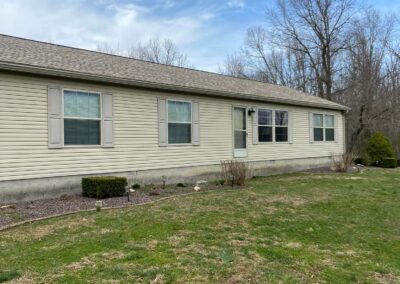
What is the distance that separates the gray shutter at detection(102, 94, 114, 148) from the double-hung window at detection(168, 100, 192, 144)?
6.31 feet

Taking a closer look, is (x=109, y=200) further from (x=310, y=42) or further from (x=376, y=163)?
(x=310, y=42)

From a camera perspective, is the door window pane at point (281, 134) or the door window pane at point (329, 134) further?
the door window pane at point (329, 134)

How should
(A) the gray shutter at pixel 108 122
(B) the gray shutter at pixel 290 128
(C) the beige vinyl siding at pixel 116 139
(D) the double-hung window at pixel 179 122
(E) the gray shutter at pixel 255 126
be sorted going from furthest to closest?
(B) the gray shutter at pixel 290 128
(E) the gray shutter at pixel 255 126
(D) the double-hung window at pixel 179 122
(A) the gray shutter at pixel 108 122
(C) the beige vinyl siding at pixel 116 139

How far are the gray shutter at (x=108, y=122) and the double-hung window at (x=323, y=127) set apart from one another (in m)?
9.70

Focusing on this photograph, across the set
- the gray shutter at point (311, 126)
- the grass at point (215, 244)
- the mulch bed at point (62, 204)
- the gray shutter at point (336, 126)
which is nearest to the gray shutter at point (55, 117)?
the mulch bed at point (62, 204)

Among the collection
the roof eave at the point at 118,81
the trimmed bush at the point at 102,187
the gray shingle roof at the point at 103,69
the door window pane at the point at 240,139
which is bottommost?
the trimmed bush at the point at 102,187

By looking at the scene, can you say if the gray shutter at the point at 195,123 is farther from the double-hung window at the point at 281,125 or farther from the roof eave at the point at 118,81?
the double-hung window at the point at 281,125

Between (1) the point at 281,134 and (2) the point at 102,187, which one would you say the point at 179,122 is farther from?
(1) the point at 281,134

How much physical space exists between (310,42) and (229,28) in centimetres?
761

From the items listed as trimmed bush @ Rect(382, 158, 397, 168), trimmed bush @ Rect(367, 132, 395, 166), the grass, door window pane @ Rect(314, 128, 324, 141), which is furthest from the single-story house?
trimmed bush @ Rect(367, 132, 395, 166)

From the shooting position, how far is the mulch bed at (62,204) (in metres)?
6.92

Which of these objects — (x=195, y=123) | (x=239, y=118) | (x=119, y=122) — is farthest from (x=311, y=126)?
(x=119, y=122)

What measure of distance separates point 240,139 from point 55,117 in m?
6.62

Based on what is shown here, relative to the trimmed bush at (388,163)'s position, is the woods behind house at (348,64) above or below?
above
